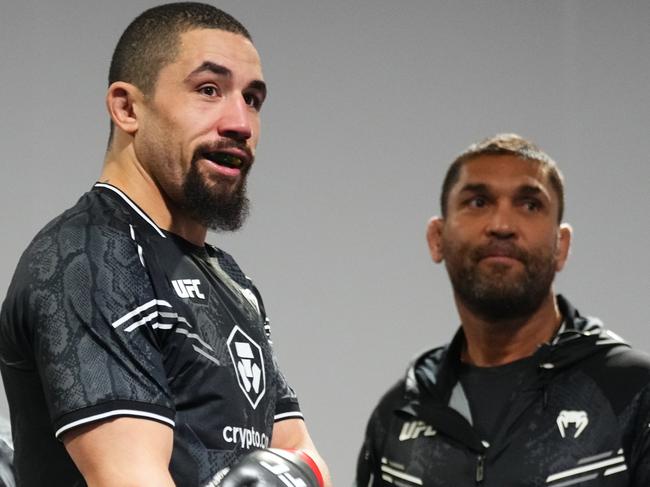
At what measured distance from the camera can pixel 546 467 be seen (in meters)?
2.06

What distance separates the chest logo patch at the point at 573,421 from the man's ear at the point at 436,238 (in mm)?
447

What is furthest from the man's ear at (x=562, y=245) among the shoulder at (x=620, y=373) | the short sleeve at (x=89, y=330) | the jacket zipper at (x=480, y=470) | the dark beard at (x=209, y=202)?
the short sleeve at (x=89, y=330)

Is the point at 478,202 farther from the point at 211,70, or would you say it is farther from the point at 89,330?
the point at 89,330

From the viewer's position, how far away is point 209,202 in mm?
1389

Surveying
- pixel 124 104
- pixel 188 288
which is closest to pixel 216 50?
pixel 124 104

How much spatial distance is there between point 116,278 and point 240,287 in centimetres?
32

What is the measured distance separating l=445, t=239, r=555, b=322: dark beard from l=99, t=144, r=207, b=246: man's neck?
0.93m

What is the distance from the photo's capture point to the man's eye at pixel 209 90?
1.39m

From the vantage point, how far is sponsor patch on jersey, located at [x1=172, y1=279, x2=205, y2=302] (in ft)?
4.29

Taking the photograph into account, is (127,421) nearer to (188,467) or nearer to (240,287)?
(188,467)

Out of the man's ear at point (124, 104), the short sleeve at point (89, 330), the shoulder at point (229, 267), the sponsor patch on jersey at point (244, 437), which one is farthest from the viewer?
the shoulder at point (229, 267)

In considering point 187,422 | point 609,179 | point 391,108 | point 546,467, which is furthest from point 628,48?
point 187,422

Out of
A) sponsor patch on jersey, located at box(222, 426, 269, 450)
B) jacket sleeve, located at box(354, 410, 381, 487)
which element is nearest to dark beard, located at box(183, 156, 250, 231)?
sponsor patch on jersey, located at box(222, 426, 269, 450)

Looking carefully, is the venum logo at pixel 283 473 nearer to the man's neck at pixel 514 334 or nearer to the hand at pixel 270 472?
the hand at pixel 270 472
